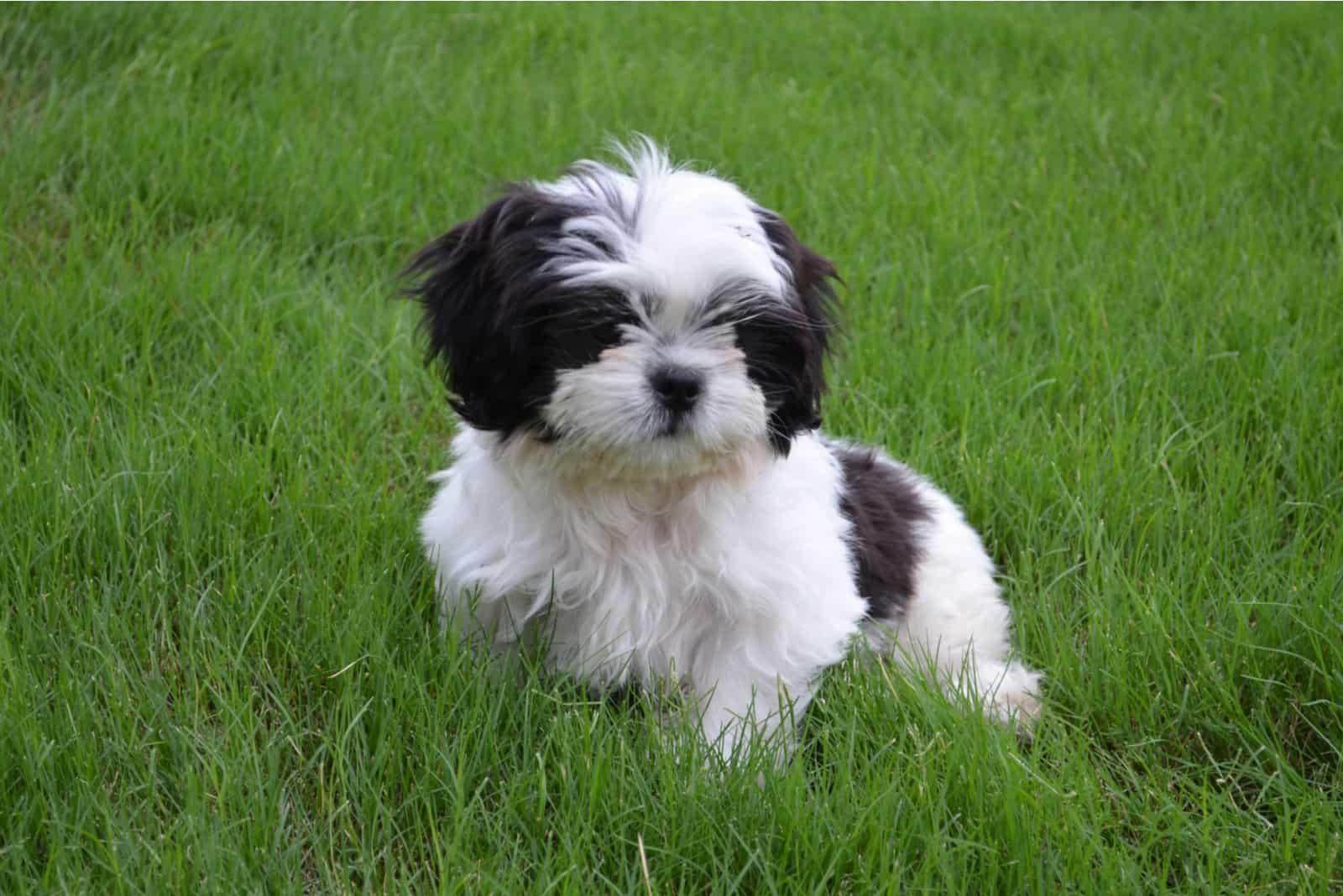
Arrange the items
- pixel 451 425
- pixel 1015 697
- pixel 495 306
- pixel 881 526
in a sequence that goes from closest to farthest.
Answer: pixel 495 306, pixel 1015 697, pixel 881 526, pixel 451 425

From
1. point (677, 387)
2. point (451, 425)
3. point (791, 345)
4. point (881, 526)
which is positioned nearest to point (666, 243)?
point (677, 387)

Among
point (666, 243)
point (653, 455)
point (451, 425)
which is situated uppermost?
point (666, 243)

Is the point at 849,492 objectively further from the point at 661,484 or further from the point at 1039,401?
the point at 1039,401

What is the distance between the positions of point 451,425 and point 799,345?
1743 mm

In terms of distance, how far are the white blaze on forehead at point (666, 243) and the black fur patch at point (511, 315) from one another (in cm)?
5

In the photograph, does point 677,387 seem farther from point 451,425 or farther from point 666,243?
point 451,425

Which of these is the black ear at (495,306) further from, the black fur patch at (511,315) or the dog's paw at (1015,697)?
the dog's paw at (1015,697)

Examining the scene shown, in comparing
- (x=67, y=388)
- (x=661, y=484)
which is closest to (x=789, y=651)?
(x=661, y=484)

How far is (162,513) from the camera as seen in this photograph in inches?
130

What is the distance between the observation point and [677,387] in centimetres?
249

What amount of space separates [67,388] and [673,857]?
2488 millimetres

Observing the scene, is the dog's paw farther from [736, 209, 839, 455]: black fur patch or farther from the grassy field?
[736, 209, 839, 455]: black fur patch

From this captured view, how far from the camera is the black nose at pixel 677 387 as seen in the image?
248 centimetres

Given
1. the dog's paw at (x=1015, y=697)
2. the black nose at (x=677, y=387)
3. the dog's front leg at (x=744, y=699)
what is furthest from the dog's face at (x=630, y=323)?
the dog's paw at (x=1015, y=697)
